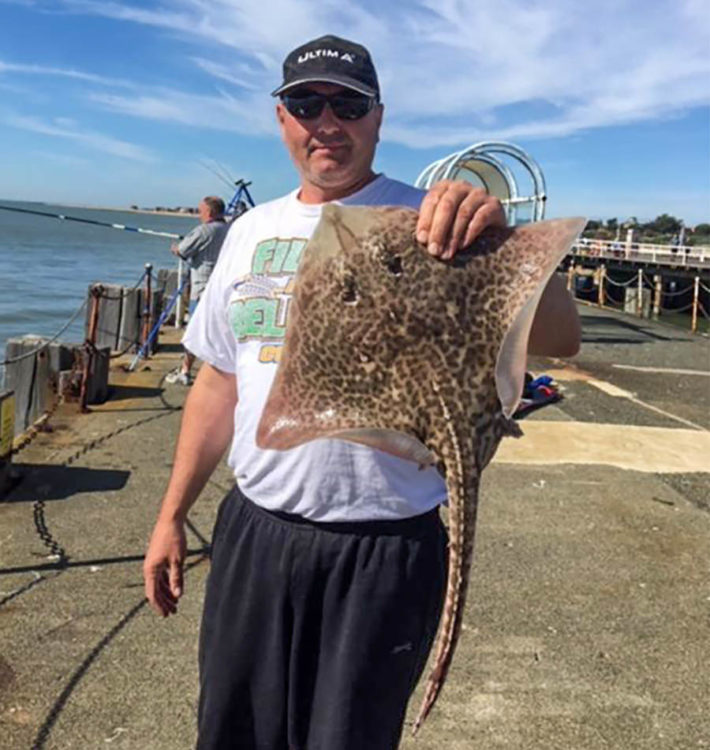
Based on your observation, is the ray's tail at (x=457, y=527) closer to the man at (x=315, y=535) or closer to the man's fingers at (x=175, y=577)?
the man at (x=315, y=535)

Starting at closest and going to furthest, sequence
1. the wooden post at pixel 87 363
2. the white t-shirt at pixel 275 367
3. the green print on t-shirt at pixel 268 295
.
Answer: the white t-shirt at pixel 275 367, the green print on t-shirt at pixel 268 295, the wooden post at pixel 87 363

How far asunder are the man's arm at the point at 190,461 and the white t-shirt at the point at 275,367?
0.11 m

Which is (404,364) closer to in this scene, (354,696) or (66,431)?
(354,696)

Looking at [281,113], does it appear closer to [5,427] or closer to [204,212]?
Answer: [5,427]

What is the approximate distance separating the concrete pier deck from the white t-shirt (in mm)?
1641

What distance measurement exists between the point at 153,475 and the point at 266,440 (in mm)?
4699

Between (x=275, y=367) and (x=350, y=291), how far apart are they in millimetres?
510

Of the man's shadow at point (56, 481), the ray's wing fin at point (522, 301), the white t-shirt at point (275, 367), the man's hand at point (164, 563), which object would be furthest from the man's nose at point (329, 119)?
the man's shadow at point (56, 481)

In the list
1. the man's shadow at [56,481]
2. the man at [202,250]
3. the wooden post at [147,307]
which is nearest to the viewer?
the man's shadow at [56,481]

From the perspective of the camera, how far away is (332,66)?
7.01 feet

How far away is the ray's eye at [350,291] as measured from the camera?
1.78 metres

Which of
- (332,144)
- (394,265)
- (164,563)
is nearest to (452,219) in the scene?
(394,265)

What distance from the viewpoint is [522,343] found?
67.9 inches

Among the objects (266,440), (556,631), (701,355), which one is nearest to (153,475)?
(556,631)
